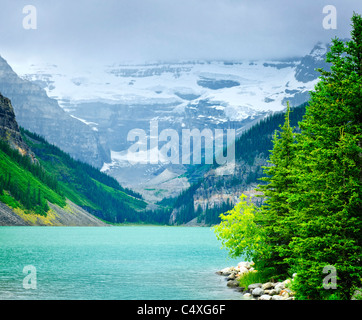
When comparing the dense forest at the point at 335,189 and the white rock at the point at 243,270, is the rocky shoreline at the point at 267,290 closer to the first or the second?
the white rock at the point at 243,270

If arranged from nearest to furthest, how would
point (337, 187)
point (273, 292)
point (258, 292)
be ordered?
point (337, 187)
point (273, 292)
point (258, 292)

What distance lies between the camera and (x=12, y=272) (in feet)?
198

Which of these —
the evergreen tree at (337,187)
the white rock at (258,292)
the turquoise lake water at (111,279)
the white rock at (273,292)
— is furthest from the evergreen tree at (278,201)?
the evergreen tree at (337,187)

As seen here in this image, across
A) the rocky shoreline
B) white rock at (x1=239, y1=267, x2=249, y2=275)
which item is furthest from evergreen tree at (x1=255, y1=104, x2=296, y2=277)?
white rock at (x1=239, y1=267, x2=249, y2=275)

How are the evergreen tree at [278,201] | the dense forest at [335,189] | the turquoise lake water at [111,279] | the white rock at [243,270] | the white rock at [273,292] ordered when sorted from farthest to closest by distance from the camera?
the white rock at [243,270] < the turquoise lake water at [111,279] < the evergreen tree at [278,201] < the white rock at [273,292] < the dense forest at [335,189]

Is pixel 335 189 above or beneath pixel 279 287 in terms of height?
above

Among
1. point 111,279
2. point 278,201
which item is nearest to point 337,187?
point 278,201

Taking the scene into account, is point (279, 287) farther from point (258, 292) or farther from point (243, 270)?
point (243, 270)

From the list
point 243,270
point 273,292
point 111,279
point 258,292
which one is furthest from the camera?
point 111,279

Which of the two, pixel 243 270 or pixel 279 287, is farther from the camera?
pixel 243 270

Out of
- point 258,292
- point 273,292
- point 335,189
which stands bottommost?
point 258,292

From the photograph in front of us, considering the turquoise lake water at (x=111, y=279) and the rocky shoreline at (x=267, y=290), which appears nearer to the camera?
the rocky shoreline at (x=267, y=290)
